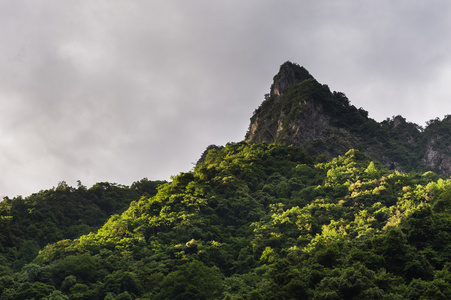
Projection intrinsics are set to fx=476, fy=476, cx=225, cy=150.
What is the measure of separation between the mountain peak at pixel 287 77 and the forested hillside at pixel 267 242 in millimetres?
40069

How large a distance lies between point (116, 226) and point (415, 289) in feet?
112

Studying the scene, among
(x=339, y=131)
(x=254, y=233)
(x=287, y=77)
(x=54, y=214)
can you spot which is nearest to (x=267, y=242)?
(x=254, y=233)

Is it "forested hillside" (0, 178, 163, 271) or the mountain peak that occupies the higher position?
the mountain peak

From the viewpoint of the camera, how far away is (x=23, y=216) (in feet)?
209

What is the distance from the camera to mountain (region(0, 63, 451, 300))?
2847 centimetres

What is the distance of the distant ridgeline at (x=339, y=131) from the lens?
89062mm

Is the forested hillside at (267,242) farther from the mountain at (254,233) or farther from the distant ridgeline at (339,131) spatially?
the distant ridgeline at (339,131)

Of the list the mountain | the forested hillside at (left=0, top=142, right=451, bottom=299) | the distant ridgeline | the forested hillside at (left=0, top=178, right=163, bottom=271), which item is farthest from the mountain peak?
the forested hillside at (left=0, top=142, right=451, bottom=299)

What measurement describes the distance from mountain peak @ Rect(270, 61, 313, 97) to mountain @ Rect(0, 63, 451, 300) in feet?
70.4

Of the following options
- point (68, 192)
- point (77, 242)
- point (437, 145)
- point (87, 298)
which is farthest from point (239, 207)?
point (437, 145)

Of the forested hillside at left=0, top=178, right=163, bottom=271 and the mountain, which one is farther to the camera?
the forested hillside at left=0, top=178, right=163, bottom=271

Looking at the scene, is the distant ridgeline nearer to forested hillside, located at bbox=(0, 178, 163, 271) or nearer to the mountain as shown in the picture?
the mountain

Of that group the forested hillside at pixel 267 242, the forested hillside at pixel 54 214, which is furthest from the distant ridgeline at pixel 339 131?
the forested hillside at pixel 54 214

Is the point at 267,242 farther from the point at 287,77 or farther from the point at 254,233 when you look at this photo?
the point at 287,77
